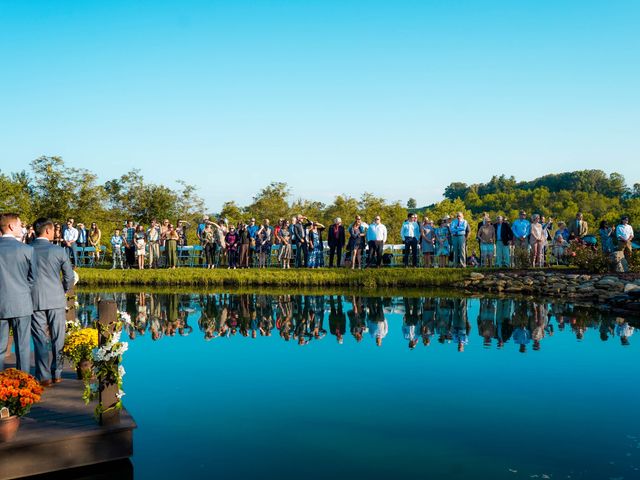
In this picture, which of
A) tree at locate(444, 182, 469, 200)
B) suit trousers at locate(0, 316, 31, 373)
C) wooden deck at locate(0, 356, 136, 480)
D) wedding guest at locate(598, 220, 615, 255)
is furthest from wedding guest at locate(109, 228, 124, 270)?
tree at locate(444, 182, 469, 200)

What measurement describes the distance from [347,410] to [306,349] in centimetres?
380

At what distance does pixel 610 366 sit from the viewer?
1030cm

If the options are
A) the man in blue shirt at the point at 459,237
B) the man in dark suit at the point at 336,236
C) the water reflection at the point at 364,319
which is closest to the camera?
the water reflection at the point at 364,319

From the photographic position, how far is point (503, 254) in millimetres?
23531

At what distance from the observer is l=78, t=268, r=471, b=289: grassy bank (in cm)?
2220

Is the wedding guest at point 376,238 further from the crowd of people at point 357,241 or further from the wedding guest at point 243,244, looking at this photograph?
the wedding guest at point 243,244

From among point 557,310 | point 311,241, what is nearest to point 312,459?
point 557,310

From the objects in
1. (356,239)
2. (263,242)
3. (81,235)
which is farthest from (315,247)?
(81,235)

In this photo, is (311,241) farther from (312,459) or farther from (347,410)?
(312,459)

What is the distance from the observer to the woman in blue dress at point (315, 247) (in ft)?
80.7

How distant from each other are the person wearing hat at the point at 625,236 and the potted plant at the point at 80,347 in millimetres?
19397

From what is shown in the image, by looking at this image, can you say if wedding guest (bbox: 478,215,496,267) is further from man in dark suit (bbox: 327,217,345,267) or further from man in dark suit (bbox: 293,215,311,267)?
man in dark suit (bbox: 293,215,311,267)

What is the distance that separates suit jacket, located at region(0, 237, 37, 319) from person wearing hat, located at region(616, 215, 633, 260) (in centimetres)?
2011

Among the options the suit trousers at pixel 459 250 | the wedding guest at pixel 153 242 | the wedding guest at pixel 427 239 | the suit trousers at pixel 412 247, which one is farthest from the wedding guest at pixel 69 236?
the suit trousers at pixel 459 250
